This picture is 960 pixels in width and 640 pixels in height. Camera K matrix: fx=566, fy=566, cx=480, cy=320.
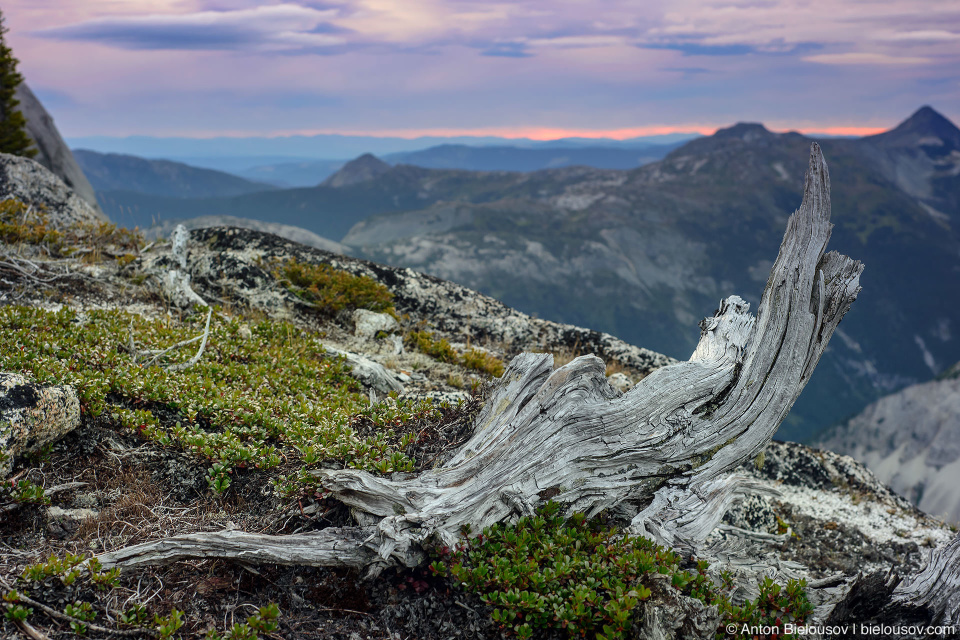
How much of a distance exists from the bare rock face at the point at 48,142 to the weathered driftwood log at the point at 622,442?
5597 centimetres

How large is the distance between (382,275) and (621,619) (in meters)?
14.5

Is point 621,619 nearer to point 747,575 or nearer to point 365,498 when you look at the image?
point 747,575

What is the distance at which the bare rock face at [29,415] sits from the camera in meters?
6.12

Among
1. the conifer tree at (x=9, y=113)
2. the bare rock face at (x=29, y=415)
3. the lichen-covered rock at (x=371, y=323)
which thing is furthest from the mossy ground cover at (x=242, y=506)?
the conifer tree at (x=9, y=113)

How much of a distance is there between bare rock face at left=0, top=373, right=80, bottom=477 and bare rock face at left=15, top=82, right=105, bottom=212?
53.0 m

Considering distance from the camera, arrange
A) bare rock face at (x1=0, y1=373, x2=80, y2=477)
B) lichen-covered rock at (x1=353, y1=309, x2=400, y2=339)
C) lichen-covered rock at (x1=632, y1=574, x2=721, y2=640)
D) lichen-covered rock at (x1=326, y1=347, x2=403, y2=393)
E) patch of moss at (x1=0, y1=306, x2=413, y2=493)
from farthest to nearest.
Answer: lichen-covered rock at (x1=353, y1=309, x2=400, y2=339)
lichen-covered rock at (x1=326, y1=347, x2=403, y2=393)
patch of moss at (x1=0, y1=306, x2=413, y2=493)
bare rock face at (x1=0, y1=373, x2=80, y2=477)
lichen-covered rock at (x1=632, y1=574, x2=721, y2=640)

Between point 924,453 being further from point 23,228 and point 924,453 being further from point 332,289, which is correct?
point 23,228

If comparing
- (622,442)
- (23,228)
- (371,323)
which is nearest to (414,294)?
(371,323)

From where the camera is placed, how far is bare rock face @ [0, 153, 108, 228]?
63.4 ft

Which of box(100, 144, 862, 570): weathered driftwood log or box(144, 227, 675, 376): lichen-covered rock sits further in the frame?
box(144, 227, 675, 376): lichen-covered rock

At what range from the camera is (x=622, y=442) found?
6883 millimetres

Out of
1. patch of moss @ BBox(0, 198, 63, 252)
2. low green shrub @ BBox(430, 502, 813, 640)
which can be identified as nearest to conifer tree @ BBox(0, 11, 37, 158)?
patch of moss @ BBox(0, 198, 63, 252)

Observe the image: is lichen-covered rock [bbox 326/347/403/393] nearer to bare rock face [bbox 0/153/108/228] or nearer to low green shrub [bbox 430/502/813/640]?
low green shrub [bbox 430/502/813/640]

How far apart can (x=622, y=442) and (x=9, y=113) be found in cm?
4111
